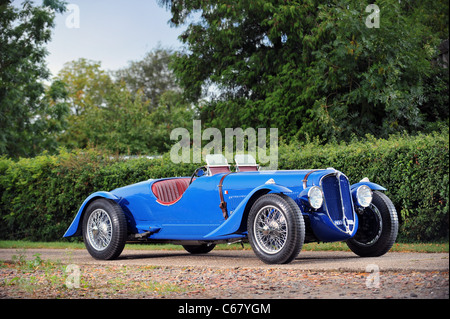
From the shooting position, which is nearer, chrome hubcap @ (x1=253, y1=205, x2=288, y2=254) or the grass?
chrome hubcap @ (x1=253, y1=205, x2=288, y2=254)

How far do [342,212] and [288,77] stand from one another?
486 inches

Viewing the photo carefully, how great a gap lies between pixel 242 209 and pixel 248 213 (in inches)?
6.4

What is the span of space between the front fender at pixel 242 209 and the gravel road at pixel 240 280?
1.70ft

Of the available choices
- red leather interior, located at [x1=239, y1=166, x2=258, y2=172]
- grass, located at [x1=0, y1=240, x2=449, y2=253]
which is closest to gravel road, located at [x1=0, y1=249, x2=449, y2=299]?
grass, located at [x1=0, y1=240, x2=449, y2=253]

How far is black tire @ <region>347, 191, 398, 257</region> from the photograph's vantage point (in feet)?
→ 29.8

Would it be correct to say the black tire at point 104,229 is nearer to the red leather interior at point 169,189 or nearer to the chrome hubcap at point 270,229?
the red leather interior at point 169,189

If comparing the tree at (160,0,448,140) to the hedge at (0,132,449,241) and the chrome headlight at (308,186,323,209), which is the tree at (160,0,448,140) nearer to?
the hedge at (0,132,449,241)

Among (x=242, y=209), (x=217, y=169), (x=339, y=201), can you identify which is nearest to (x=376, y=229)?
(x=339, y=201)

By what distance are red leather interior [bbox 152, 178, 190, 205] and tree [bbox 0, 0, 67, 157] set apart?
1641cm

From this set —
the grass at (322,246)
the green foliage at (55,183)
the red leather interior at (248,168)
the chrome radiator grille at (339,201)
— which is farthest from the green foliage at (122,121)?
the chrome radiator grille at (339,201)

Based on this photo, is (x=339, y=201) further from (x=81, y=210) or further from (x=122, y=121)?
(x=122, y=121)

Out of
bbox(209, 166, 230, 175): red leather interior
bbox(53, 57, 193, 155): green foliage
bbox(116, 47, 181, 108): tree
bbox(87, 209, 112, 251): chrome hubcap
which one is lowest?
bbox(87, 209, 112, 251): chrome hubcap

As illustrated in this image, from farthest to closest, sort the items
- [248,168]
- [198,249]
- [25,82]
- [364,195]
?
1. [25,82]
2. [198,249]
3. [248,168]
4. [364,195]

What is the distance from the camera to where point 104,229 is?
10383 millimetres
